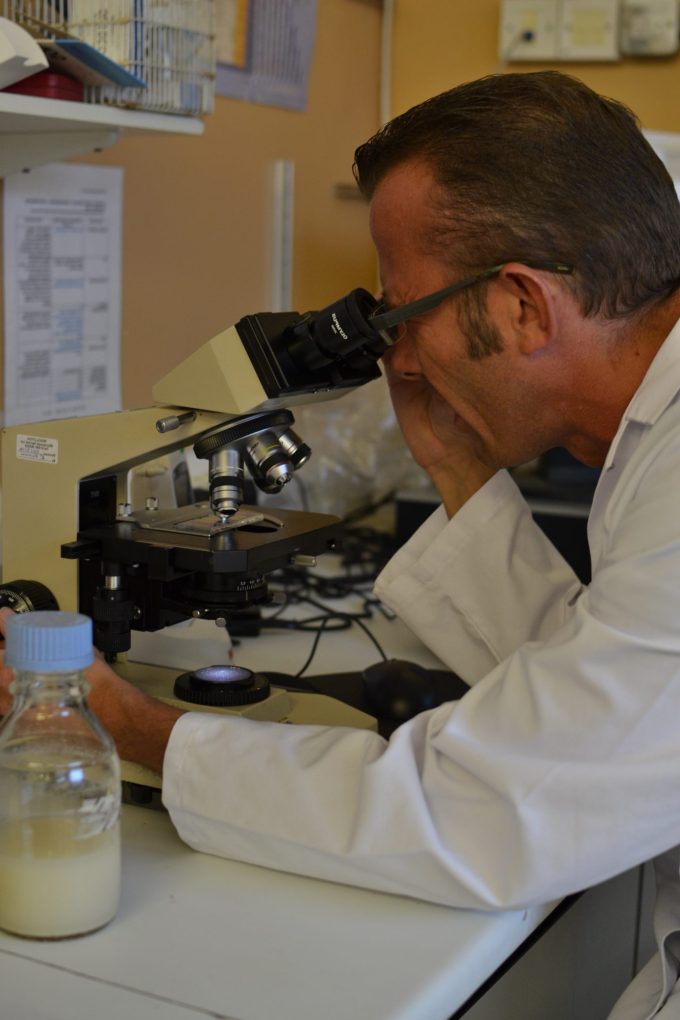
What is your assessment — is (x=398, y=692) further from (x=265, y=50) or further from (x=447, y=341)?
(x=265, y=50)

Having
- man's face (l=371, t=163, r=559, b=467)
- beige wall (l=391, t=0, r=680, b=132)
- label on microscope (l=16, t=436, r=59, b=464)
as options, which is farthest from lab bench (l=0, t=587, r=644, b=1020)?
beige wall (l=391, t=0, r=680, b=132)

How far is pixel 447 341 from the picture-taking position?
114 cm

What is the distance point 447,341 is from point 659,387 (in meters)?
0.20

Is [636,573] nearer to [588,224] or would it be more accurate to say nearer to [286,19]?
[588,224]

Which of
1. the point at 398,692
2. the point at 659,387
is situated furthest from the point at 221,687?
the point at 659,387

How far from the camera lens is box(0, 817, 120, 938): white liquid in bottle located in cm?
86

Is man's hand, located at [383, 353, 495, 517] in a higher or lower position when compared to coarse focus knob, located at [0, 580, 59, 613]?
higher

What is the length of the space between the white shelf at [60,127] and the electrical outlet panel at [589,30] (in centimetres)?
108

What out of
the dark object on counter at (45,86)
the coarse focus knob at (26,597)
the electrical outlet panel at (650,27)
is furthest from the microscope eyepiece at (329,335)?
the electrical outlet panel at (650,27)

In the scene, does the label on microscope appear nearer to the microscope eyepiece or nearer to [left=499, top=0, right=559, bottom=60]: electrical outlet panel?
the microscope eyepiece

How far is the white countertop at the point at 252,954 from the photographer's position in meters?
0.81

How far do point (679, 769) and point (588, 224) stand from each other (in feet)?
1.55

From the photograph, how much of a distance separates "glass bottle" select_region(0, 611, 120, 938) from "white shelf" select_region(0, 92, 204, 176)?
675 mm

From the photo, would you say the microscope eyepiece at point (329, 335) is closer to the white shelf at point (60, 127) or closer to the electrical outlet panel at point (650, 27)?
the white shelf at point (60, 127)
